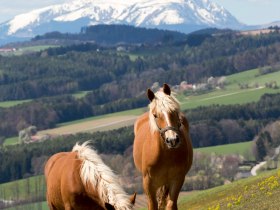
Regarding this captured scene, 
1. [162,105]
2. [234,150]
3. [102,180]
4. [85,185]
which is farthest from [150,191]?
[234,150]

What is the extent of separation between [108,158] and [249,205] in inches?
6376

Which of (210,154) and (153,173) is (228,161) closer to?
(210,154)

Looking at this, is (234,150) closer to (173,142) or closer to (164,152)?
(164,152)

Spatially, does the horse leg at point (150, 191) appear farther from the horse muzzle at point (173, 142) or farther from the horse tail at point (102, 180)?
the horse muzzle at point (173, 142)

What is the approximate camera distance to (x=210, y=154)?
546ft

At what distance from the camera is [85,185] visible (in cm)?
1750

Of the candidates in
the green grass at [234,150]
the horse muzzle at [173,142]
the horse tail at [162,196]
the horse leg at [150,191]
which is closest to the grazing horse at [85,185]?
the horse muzzle at [173,142]

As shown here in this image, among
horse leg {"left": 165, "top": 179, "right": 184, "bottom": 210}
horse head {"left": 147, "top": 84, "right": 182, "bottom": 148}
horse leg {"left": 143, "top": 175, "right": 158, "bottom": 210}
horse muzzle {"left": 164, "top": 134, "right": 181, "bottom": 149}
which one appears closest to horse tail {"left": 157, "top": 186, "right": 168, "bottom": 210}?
horse leg {"left": 143, "top": 175, "right": 158, "bottom": 210}

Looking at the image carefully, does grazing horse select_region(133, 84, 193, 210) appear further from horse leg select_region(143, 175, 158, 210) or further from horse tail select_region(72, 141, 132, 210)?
horse tail select_region(72, 141, 132, 210)

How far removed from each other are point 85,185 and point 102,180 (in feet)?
1.84

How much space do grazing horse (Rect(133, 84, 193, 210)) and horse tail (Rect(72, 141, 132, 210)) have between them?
1767mm

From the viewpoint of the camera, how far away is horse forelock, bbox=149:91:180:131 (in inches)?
734

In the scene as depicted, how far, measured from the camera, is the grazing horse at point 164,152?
1848 cm

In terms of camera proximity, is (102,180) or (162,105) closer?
(102,180)
